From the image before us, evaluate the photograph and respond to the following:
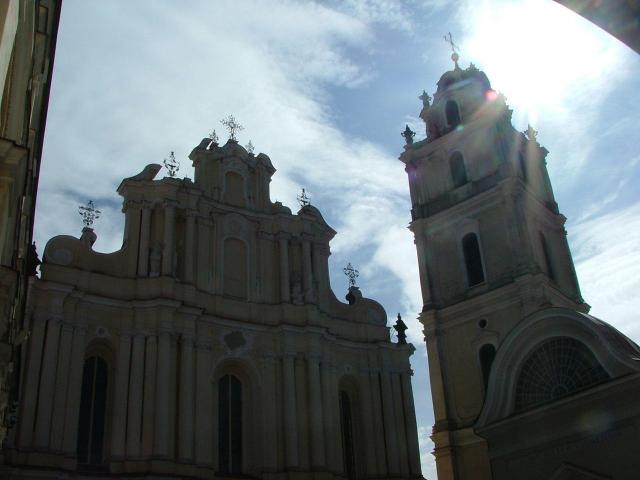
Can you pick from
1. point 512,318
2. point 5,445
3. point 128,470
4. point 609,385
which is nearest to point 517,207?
point 512,318

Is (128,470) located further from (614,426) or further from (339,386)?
(614,426)

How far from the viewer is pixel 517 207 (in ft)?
85.8

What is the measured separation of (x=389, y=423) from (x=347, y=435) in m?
1.55

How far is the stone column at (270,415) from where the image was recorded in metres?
22.8

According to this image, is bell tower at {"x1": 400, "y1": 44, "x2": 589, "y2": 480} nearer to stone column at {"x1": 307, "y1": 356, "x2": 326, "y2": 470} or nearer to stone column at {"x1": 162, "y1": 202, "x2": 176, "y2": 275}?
stone column at {"x1": 307, "y1": 356, "x2": 326, "y2": 470}

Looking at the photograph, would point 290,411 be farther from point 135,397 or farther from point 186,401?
point 135,397

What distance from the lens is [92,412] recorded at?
69.4 ft

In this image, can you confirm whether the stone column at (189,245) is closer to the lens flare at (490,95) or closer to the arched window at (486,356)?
the arched window at (486,356)

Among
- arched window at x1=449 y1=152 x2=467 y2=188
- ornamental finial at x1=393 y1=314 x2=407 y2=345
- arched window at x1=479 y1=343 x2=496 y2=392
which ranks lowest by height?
arched window at x1=479 y1=343 x2=496 y2=392

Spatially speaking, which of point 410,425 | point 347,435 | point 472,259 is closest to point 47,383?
point 347,435

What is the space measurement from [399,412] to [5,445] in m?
13.3

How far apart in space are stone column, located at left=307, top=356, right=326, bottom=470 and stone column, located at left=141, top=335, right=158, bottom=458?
538cm

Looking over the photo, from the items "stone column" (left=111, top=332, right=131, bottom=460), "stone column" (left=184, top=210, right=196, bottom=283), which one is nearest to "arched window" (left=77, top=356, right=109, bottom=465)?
"stone column" (left=111, top=332, right=131, bottom=460)

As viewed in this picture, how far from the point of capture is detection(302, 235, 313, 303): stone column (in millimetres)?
25936
